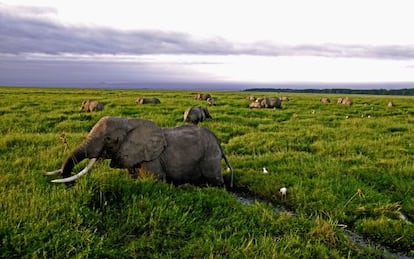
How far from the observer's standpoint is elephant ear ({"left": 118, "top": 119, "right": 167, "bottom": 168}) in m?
7.12

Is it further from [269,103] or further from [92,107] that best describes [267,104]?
[92,107]

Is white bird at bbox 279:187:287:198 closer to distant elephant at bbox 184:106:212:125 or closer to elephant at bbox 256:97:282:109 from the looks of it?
distant elephant at bbox 184:106:212:125

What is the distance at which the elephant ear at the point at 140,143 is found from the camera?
7.12 meters

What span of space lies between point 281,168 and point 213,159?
2.30m

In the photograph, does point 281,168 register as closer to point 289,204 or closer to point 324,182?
point 324,182

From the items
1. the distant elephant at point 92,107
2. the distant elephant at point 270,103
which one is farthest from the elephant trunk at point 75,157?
the distant elephant at point 270,103

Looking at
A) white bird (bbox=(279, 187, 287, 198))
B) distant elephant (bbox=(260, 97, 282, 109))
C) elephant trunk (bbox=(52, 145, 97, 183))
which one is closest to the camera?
elephant trunk (bbox=(52, 145, 97, 183))

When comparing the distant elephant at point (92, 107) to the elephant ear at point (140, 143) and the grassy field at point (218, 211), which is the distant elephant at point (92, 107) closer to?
the grassy field at point (218, 211)

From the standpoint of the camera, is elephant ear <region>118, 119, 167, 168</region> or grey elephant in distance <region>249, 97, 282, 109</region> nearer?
elephant ear <region>118, 119, 167, 168</region>

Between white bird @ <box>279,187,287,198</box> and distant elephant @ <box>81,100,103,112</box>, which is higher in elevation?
distant elephant @ <box>81,100,103,112</box>

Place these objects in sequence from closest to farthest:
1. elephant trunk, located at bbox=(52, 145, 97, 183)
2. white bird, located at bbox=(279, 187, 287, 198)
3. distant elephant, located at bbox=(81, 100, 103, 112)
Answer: elephant trunk, located at bbox=(52, 145, 97, 183) < white bird, located at bbox=(279, 187, 287, 198) < distant elephant, located at bbox=(81, 100, 103, 112)

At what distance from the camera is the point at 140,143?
288 inches

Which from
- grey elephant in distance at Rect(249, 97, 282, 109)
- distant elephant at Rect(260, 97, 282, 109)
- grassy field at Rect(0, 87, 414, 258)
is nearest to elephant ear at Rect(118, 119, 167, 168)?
grassy field at Rect(0, 87, 414, 258)

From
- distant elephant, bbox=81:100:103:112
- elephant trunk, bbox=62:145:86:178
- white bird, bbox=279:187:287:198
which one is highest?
elephant trunk, bbox=62:145:86:178
